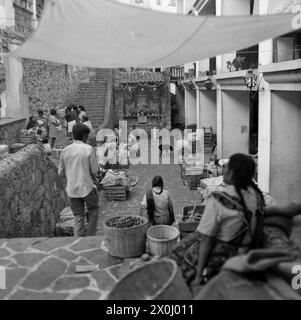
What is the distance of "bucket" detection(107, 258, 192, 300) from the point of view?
3014 mm

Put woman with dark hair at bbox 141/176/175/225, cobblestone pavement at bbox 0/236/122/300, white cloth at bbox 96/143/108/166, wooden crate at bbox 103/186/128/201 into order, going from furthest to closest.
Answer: white cloth at bbox 96/143/108/166 < wooden crate at bbox 103/186/128/201 < woman with dark hair at bbox 141/176/175/225 < cobblestone pavement at bbox 0/236/122/300

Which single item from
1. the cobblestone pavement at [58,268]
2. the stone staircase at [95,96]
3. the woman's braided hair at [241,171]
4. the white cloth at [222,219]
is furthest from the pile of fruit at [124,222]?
the stone staircase at [95,96]

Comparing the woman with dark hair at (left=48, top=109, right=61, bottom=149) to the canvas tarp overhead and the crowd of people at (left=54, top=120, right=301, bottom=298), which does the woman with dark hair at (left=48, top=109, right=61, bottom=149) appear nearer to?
the canvas tarp overhead

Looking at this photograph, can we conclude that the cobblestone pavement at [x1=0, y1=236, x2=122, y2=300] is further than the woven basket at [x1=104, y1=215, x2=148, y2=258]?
No

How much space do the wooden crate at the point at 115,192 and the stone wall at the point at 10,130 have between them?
3422 millimetres

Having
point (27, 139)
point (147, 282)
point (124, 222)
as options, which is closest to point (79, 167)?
point (124, 222)

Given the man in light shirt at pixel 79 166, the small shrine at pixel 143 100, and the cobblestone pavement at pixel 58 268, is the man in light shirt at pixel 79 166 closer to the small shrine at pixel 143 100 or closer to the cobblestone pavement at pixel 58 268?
Answer: the cobblestone pavement at pixel 58 268

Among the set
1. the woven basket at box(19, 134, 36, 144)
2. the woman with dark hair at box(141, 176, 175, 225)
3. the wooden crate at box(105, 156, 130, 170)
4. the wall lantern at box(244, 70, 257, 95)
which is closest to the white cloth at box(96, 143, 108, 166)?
the wooden crate at box(105, 156, 130, 170)

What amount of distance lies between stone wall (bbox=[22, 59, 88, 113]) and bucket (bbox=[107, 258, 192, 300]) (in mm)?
14749

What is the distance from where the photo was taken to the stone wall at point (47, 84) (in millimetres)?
16938

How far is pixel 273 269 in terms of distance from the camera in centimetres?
276

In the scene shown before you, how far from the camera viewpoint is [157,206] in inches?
224
